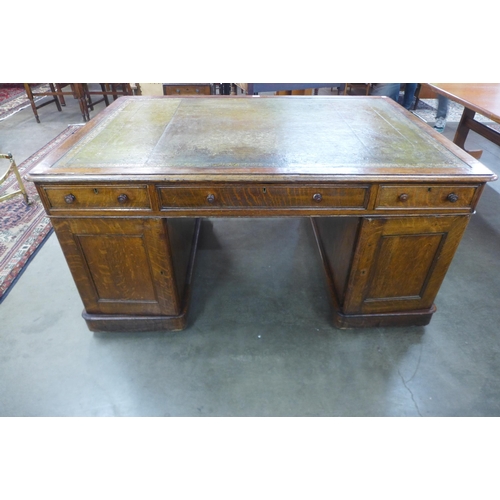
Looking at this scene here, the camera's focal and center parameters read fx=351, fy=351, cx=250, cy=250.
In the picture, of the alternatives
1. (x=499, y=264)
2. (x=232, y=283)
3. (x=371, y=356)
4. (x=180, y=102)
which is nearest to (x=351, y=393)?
(x=371, y=356)

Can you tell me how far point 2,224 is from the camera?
253 centimetres

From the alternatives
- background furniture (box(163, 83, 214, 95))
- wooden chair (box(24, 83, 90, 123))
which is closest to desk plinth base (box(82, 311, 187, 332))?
background furniture (box(163, 83, 214, 95))

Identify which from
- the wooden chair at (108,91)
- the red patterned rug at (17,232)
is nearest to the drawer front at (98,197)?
the red patterned rug at (17,232)

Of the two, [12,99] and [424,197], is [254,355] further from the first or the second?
[12,99]

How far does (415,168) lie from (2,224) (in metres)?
2.70

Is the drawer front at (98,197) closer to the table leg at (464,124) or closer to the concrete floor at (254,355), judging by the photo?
the concrete floor at (254,355)

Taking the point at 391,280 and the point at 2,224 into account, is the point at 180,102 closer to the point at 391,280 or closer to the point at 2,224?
the point at 391,280

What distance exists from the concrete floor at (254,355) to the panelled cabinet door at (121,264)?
19 centimetres

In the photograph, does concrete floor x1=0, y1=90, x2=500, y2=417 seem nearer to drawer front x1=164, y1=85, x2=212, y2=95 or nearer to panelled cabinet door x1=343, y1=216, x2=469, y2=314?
panelled cabinet door x1=343, y1=216, x2=469, y2=314

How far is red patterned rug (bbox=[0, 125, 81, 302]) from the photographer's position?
2.12 meters

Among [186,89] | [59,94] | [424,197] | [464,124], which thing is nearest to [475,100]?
[464,124]

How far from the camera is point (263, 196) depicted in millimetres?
1325

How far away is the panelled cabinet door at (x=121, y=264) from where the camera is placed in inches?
55.2

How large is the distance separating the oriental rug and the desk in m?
4.27
